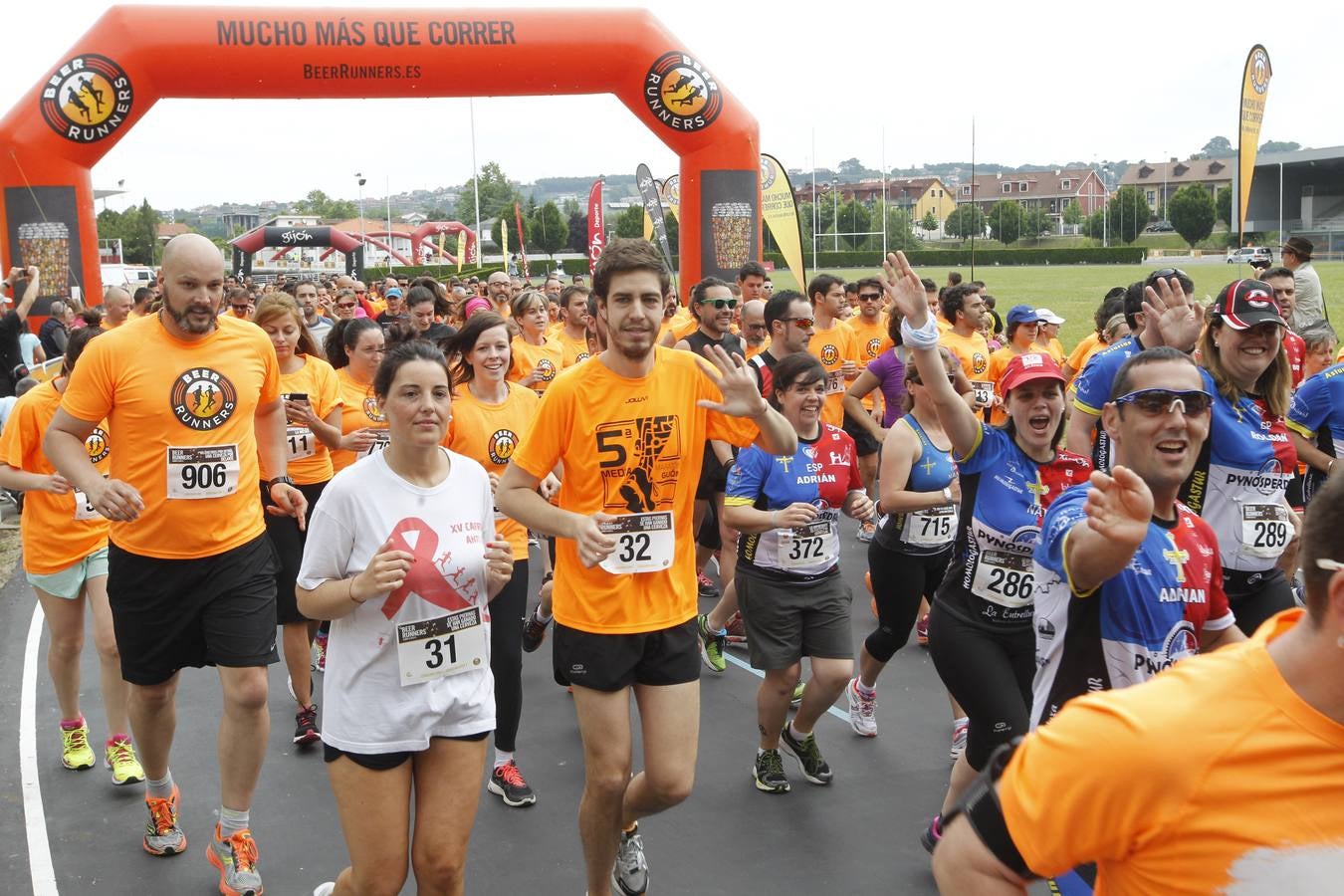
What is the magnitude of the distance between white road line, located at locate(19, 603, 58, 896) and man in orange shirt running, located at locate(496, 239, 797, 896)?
7.41 ft

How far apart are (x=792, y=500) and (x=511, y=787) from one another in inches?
70.7

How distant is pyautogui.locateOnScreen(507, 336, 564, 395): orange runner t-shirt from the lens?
30.1ft

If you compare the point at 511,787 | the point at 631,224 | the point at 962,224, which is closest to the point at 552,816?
the point at 511,787

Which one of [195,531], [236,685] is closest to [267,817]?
[236,685]

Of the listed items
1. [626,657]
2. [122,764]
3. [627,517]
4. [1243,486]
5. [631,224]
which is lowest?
[122,764]

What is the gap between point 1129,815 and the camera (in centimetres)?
152

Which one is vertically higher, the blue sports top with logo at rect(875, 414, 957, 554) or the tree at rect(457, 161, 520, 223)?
the tree at rect(457, 161, 520, 223)

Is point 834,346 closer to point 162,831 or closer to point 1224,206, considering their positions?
point 162,831

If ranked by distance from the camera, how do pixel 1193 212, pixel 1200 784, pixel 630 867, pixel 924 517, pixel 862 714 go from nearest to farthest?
pixel 1200 784 → pixel 630 867 → pixel 924 517 → pixel 862 714 → pixel 1193 212

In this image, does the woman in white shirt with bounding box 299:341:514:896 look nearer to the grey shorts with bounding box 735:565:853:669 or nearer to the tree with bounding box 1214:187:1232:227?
the grey shorts with bounding box 735:565:853:669

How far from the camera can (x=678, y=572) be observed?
13.6 feet

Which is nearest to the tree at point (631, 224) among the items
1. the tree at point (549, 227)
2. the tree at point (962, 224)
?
the tree at point (549, 227)

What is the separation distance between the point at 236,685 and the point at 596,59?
38.4 feet

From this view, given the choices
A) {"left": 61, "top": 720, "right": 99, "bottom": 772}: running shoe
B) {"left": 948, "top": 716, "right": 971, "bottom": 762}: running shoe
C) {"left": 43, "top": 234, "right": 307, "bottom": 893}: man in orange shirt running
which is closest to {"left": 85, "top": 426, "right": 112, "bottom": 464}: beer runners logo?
{"left": 61, "top": 720, "right": 99, "bottom": 772}: running shoe
